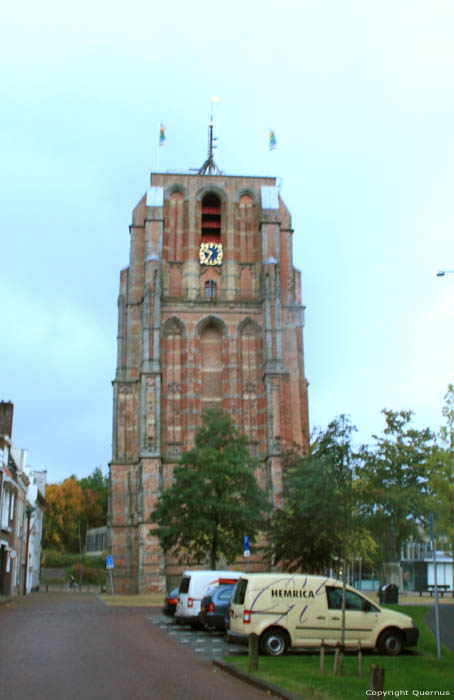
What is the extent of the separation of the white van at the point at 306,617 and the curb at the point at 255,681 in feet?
7.52

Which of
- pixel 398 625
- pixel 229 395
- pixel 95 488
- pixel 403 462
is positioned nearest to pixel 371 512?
pixel 403 462

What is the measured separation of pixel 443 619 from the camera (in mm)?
26109

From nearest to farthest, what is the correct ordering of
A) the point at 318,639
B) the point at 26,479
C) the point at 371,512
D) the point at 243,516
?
the point at 318,639
the point at 243,516
the point at 371,512
the point at 26,479

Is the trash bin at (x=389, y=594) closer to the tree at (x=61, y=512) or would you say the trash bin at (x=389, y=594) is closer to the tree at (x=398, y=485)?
the tree at (x=398, y=485)

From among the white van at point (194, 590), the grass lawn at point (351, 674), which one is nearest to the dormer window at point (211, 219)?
the white van at point (194, 590)

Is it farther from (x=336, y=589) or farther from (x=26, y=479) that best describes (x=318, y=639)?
(x=26, y=479)

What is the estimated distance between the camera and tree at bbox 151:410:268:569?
3650cm

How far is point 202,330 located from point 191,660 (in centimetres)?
4281

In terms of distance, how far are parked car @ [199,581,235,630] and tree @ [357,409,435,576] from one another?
1977 cm

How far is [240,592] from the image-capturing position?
16.9 meters

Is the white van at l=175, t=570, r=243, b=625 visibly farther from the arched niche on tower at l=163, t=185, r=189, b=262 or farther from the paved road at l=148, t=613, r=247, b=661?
the arched niche on tower at l=163, t=185, r=189, b=262

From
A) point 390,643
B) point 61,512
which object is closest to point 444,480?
point 390,643

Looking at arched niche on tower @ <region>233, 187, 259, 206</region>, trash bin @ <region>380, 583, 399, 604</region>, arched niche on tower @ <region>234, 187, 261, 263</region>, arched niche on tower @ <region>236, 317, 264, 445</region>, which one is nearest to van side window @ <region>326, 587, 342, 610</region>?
trash bin @ <region>380, 583, 399, 604</region>

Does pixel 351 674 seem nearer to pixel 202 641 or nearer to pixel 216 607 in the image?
pixel 202 641
